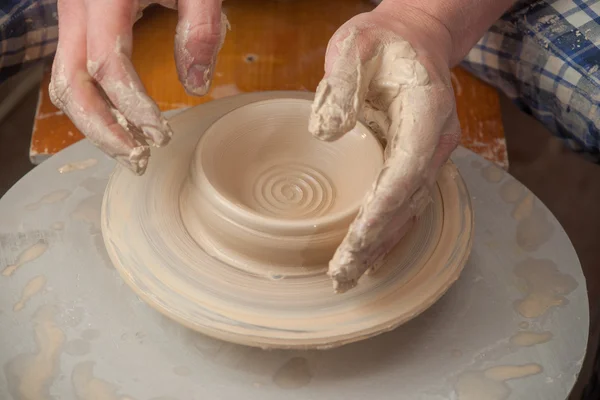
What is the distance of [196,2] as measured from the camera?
1.12m

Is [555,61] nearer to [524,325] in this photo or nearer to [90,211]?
[524,325]

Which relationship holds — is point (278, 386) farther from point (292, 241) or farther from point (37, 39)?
point (37, 39)

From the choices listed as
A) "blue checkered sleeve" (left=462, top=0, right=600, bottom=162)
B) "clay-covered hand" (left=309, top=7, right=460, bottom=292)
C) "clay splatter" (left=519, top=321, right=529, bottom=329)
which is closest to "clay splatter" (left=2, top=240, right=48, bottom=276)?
"clay-covered hand" (left=309, top=7, right=460, bottom=292)

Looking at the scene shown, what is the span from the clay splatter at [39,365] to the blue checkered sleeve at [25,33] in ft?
2.53

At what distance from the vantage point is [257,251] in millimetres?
1024

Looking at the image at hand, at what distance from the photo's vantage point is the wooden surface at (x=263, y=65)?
163 centimetres

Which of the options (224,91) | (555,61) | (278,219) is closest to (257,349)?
(278,219)

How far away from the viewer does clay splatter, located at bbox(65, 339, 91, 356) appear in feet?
3.49

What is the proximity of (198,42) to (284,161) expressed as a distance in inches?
11.4

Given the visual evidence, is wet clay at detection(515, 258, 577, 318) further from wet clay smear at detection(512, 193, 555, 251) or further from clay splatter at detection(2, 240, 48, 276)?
clay splatter at detection(2, 240, 48, 276)

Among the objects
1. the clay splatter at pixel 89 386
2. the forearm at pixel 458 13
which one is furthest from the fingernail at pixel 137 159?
the forearm at pixel 458 13

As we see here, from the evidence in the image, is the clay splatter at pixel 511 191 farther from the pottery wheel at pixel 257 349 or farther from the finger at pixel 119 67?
the finger at pixel 119 67

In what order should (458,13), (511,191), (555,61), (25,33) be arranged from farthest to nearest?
1. (25,33)
2. (555,61)
3. (511,191)
4. (458,13)

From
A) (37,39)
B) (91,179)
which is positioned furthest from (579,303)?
(37,39)
